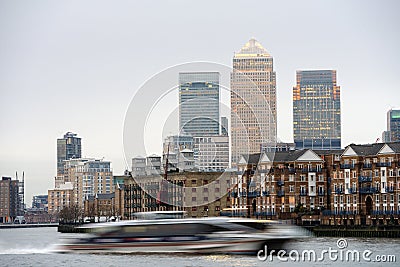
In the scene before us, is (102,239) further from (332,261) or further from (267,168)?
(267,168)

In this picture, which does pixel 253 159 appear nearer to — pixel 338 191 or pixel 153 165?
pixel 338 191

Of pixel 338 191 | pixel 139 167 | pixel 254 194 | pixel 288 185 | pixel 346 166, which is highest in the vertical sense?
pixel 139 167

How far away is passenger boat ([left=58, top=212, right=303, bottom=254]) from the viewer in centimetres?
7044

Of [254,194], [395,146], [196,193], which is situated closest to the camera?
[395,146]

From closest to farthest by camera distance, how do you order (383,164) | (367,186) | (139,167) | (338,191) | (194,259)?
(194,259) < (383,164) < (367,186) < (338,191) < (139,167)

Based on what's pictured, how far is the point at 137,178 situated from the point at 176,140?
26.1m

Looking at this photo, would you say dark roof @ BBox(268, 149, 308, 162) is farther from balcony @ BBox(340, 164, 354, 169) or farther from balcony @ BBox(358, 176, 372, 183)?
balcony @ BBox(358, 176, 372, 183)

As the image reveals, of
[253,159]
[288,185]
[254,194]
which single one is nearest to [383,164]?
[288,185]

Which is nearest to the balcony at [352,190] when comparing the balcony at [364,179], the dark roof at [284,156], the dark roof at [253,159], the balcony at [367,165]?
the balcony at [364,179]

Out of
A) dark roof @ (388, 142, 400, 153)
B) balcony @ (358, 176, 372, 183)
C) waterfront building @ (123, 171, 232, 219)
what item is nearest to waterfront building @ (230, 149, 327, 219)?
balcony @ (358, 176, 372, 183)

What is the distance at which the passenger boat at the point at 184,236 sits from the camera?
2773 inches

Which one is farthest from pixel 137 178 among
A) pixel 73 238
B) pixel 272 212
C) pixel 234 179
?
pixel 73 238

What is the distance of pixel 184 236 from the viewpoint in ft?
236

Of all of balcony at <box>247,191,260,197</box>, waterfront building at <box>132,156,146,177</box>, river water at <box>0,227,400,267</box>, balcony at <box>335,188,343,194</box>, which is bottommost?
river water at <box>0,227,400,267</box>
